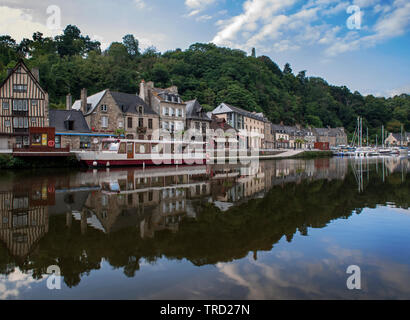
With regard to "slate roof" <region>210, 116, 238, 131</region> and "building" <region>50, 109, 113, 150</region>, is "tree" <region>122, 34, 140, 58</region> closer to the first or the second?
"slate roof" <region>210, 116, 238, 131</region>

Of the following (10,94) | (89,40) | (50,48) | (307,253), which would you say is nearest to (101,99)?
(10,94)

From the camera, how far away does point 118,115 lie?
37031 millimetres

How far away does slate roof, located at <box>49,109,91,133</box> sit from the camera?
3250cm

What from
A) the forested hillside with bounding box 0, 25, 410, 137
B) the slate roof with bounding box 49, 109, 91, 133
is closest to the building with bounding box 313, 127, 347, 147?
the forested hillside with bounding box 0, 25, 410, 137

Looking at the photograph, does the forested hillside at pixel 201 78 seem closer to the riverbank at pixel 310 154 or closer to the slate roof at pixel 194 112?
the slate roof at pixel 194 112

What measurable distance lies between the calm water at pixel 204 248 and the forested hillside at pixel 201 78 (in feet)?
138

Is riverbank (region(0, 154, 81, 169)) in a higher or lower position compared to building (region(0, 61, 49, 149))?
lower

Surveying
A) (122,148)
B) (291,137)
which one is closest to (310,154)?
(291,137)

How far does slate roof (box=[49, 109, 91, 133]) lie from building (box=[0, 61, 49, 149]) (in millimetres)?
1286

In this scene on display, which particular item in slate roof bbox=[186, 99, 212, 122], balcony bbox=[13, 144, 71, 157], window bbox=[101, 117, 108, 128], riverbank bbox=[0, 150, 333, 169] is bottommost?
riverbank bbox=[0, 150, 333, 169]

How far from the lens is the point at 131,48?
4097 inches

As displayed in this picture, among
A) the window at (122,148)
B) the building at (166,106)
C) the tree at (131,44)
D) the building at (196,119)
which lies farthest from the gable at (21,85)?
the tree at (131,44)

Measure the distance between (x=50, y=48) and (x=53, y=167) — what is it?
60666mm

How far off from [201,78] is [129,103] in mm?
43493
